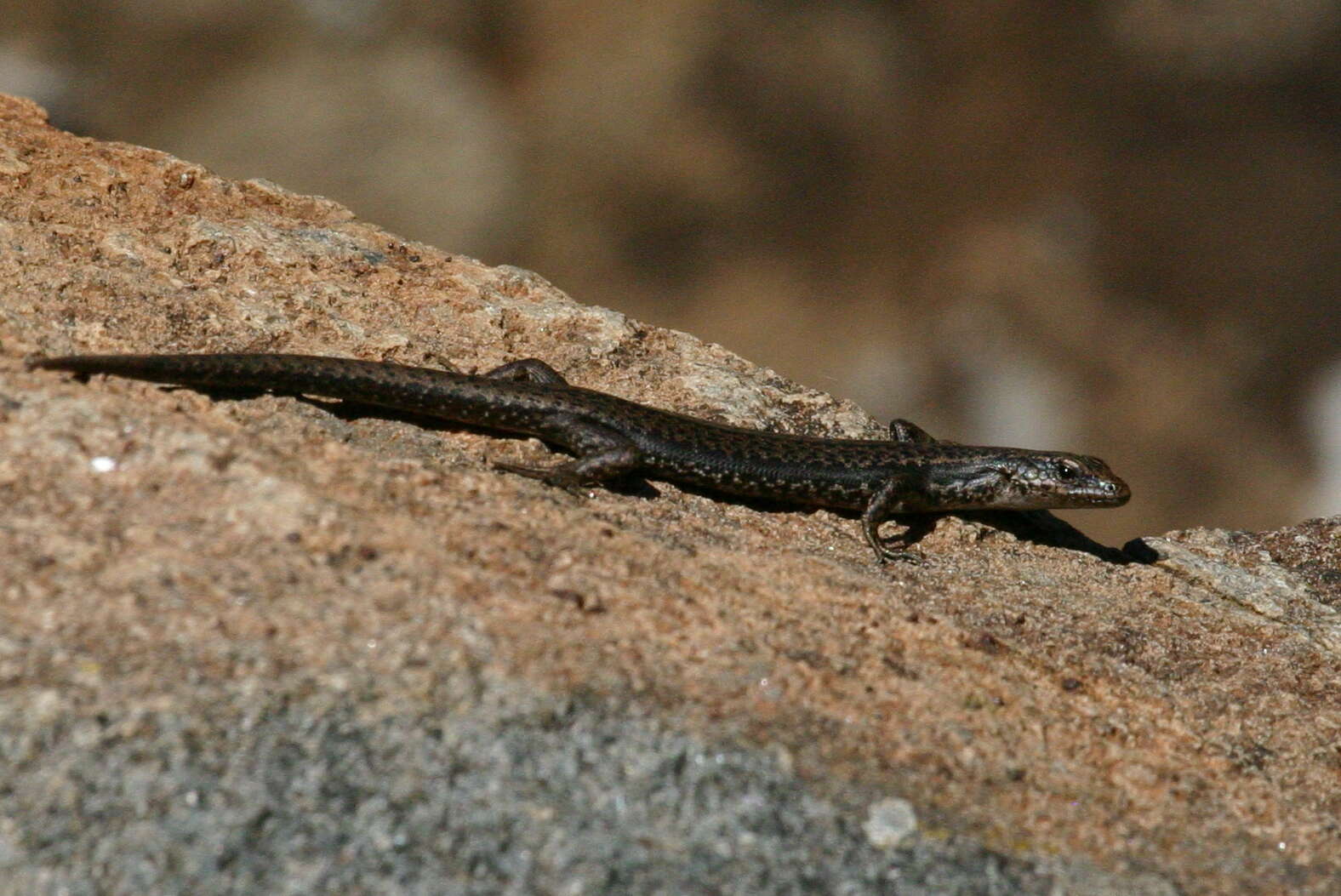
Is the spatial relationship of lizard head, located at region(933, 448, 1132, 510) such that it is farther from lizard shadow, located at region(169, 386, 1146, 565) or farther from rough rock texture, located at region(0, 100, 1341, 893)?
rough rock texture, located at region(0, 100, 1341, 893)

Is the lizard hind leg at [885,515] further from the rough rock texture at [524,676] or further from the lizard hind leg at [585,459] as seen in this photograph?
the lizard hind leg at [585,459]

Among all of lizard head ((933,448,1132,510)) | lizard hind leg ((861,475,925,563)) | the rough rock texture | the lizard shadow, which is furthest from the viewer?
lizard head ((933,448,1132,510))

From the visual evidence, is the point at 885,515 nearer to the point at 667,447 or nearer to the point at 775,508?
the point at 775,508

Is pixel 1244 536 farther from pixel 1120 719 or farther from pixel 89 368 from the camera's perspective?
pixel 89 368

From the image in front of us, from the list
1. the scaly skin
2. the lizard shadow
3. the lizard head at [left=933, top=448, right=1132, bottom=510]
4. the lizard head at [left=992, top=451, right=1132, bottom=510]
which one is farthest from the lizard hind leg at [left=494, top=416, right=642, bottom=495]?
the lizard head at [left=992, top=451, right=1132, bottom=510]

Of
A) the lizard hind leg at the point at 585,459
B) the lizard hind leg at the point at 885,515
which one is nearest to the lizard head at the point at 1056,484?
the lizard hind leg at the point at 885,515

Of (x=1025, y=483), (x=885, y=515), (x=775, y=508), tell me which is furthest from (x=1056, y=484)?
(x=775, y=508)

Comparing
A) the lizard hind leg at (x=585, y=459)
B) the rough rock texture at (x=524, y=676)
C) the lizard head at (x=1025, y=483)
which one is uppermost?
the lizard head at (x=1025, y=483)
